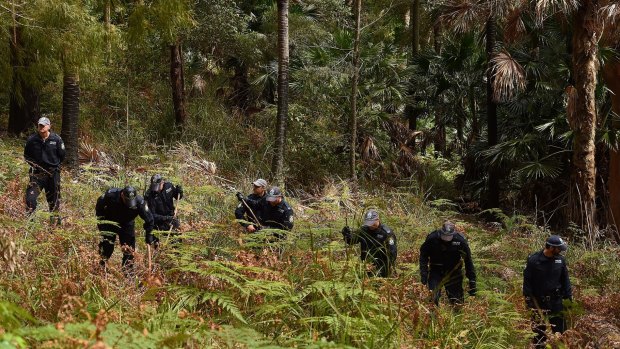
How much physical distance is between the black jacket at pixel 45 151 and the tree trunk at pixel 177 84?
953cm

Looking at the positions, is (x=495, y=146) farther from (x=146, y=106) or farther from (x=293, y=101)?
(x=146, y=106)

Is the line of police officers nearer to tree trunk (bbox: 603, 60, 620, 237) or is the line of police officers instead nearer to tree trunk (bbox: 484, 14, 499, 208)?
tree trunk (bbox: 603, 60, 620, 237)

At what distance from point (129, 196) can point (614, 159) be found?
11.0 m

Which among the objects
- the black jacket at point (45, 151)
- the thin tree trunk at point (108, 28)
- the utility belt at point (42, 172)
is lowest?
the utility belt at point (42, 172)

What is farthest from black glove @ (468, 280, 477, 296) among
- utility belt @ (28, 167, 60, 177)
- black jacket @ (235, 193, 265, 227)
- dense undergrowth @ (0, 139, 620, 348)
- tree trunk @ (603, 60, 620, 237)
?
tree trunk @ (603, 60, 620, 237)

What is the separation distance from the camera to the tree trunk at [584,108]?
12.4 metres

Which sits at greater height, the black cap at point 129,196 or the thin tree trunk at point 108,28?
the thin tree trunk at point 108,28

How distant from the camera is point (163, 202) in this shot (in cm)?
970

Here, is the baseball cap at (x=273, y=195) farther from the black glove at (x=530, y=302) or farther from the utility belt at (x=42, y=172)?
the black glove at (x=530, y=302)

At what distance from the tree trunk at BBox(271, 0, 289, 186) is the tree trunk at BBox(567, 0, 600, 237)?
6382 mm

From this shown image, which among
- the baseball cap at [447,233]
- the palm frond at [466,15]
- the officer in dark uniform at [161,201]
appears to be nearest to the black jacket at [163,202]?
the officer in dark uniform at [161,201]

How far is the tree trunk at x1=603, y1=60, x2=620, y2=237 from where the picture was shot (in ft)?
46.6

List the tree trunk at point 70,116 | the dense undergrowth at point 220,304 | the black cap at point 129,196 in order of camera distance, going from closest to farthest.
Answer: the dense undergrowth at point 220,304
the black cap at point 129,196
the tree trunk at point 70,116

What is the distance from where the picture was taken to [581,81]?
12586 millimetres
